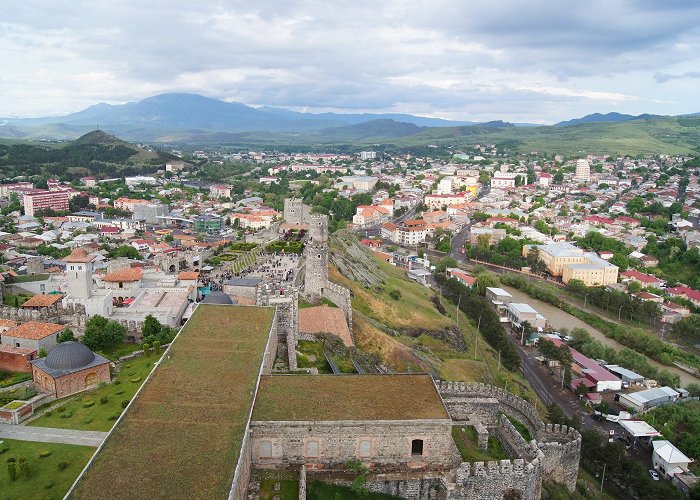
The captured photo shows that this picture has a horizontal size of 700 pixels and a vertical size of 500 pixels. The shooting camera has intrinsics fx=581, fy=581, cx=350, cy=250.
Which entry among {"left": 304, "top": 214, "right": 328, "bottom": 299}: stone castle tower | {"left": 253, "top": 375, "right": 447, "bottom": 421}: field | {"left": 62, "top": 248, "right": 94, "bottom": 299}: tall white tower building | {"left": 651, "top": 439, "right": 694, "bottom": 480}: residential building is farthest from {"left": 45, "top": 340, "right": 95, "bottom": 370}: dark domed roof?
{"left": 651, "top": 439, "right": 694, "bottom": 480}: residential building

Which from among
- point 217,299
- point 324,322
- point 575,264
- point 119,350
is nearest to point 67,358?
point 119,350

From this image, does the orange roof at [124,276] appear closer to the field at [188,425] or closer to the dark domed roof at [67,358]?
the dark domed roof at [67,358]

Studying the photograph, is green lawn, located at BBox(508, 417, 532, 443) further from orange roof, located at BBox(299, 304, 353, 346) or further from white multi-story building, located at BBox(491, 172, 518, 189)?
white multi-story building, located at BBox(491, 172, 518, 189)

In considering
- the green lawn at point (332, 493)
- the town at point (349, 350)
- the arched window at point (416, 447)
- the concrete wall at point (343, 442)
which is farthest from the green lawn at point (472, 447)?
the green lawn at point (332, 493)

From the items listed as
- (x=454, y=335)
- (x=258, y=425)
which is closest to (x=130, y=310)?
(x=258, y=425)

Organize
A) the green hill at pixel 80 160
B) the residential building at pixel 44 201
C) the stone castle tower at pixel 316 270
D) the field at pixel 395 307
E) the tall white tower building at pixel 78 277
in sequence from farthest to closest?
1. the green hill at pixel 80 160
2. the residential building at pixel 44 201
3. the field at pixel 395 307
4. the stone castle tower at pixel 316 270
5. the tall white tower building at pixel 78 277

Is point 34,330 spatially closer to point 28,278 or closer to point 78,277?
point 78,277
